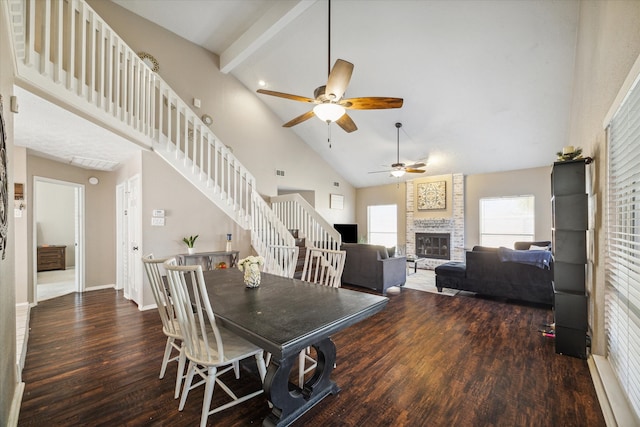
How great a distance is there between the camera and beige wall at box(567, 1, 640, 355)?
1849mm

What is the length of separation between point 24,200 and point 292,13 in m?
4.75

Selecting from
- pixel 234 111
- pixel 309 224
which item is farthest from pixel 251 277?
pixel 234 111

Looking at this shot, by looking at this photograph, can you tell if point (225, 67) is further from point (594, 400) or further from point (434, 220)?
point (594, 400)

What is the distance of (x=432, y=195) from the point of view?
25.6 feet

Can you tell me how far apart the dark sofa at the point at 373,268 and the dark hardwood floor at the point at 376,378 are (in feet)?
4.36

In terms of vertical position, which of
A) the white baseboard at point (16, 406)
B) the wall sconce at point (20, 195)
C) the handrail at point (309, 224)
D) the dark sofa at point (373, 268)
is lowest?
the white baseboard at point (16, 406)

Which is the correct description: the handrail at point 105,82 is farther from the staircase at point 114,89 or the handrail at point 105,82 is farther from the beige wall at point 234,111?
the beige wall at point 234,111

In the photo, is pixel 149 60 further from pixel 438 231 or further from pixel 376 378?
pixel 438 231

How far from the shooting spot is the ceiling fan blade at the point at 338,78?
256 centimetres

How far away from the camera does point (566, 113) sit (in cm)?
479

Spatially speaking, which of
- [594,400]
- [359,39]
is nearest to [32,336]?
[594,400]

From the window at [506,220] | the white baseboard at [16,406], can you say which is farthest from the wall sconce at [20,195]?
the window at [506,220]

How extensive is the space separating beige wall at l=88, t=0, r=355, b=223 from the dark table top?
4.28 m

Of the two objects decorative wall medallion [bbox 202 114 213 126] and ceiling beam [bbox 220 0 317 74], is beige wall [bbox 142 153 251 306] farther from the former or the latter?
ceiling beam [bbox 220 0 317 74]
